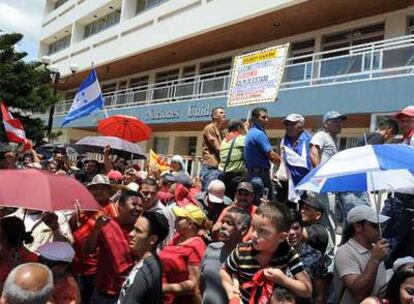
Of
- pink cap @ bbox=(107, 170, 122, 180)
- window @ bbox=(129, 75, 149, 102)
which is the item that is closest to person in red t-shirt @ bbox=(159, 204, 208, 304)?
pink cap @ bbox=(107, 170, 122, 180)

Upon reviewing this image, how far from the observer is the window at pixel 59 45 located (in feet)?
130

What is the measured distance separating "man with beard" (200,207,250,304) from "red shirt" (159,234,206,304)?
0.19m

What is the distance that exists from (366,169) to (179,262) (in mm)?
1567

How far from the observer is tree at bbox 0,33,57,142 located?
19875mm

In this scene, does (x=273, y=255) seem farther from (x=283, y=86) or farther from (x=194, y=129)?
(x=194, y=129)

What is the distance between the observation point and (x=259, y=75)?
15.3 meters

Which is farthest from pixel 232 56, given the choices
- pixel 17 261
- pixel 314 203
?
pixel 17 261

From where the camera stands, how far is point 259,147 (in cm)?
670

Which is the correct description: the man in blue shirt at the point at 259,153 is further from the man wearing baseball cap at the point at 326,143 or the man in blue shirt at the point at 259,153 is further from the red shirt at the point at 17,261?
the red shirt at the point at 17,261

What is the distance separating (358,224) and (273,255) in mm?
1183

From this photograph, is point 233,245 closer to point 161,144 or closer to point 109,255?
point 109,255

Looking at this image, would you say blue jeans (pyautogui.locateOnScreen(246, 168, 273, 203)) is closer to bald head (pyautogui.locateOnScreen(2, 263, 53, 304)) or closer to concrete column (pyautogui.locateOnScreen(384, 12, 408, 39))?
bald head (pyautogui.locateOnScreen(2, 263, 53, 304))

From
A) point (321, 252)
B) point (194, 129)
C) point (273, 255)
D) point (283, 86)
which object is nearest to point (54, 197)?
point (273, 255)

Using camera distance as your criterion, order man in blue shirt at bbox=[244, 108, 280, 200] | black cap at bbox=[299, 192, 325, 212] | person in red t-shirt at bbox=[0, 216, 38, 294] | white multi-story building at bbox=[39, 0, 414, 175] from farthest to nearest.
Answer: white multi-story building at bbox=[39, 0, 414, 175] < man in blue shirt at bbox=[244, 108, 280, 200] < black cap at bbox=[299, 192, 325, 212] < person in red t-shirt at bbox=[0, 216, 38, 294]
